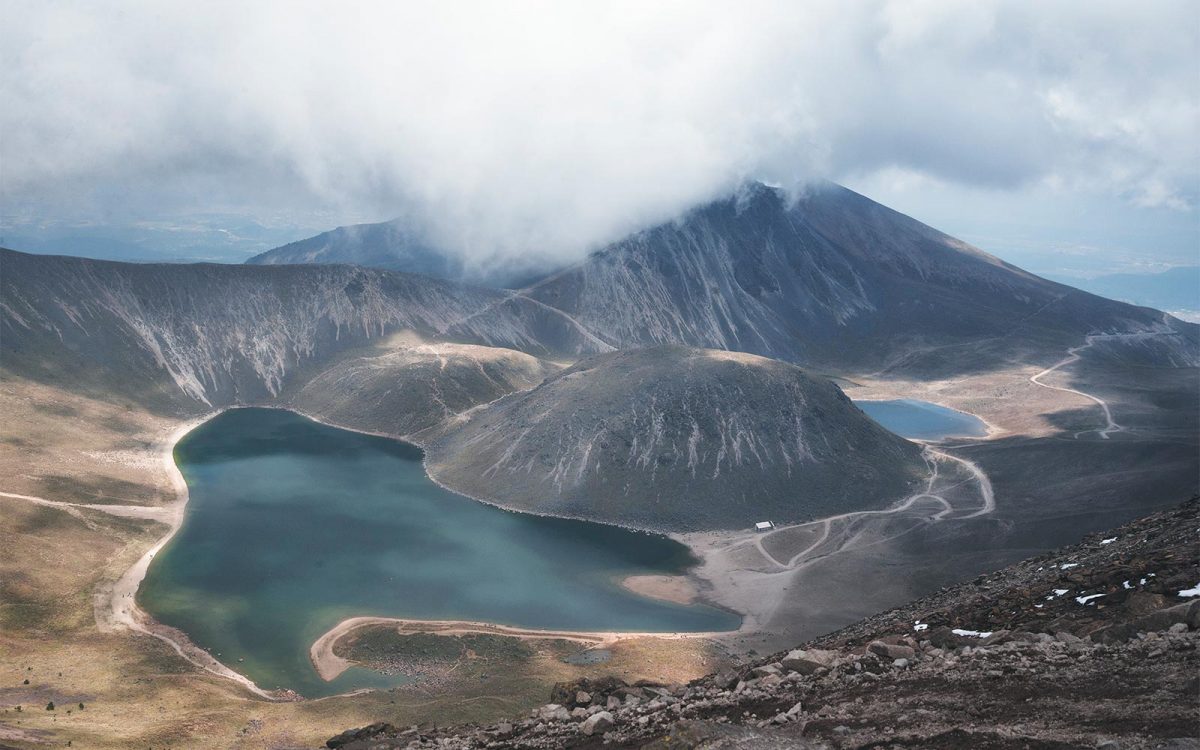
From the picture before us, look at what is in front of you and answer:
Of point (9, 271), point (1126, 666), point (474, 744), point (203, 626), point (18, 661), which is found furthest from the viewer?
point (9, 271)

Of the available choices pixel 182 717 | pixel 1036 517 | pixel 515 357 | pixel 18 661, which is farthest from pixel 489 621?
pixel 515 357

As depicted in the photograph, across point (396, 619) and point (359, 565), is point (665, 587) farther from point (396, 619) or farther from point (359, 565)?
point (359, 565)

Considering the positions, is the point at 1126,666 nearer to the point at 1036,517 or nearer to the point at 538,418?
the point at 1036,517

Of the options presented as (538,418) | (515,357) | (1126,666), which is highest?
(515,357)

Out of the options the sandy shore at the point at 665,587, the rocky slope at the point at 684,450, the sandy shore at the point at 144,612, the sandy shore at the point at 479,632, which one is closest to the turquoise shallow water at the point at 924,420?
the rocky slope at the point at 684,450

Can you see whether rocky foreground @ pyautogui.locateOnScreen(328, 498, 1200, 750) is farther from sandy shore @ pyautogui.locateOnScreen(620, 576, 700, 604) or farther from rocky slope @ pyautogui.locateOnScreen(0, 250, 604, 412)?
rocky slope @ pyautogui.locateOnScreen(0, 250, 604, 412)
